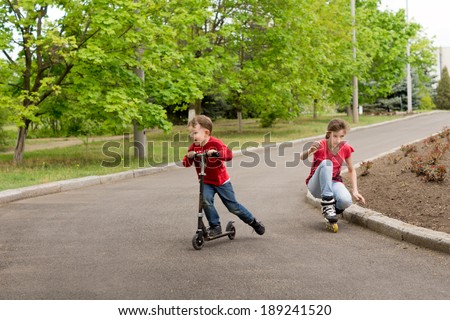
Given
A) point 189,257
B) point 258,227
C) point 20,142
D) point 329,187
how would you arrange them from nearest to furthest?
point 189,257 → point 258,227 → point 329,187 → point 20,142

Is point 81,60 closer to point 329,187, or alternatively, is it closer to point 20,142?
point 20,142

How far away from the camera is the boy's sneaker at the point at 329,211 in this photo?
24.6 feet

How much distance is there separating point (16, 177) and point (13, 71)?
16.8 ft

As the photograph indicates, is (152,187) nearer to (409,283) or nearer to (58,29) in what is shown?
(58,29)

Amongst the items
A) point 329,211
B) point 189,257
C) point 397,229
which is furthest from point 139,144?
point 189,257

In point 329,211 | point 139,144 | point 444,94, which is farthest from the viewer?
point 444,94

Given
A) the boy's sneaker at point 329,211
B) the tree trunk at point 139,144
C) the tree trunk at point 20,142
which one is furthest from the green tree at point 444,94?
the boy's sneaker at point 329,211

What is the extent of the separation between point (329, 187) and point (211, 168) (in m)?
1.64

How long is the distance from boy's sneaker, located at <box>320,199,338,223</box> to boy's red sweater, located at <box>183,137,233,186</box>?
1340mm

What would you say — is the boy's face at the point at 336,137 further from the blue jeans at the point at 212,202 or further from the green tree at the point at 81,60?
the green tree at the point at 81,60

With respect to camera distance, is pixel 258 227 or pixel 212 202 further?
pixel 258 227

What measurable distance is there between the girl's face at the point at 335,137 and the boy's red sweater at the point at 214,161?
1570mm

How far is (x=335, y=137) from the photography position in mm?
7816

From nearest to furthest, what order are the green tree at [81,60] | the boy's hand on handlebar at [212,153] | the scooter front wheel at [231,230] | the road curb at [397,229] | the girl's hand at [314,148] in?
1. the road curb at [397,229]
2. the boy's hand on handlebar at [212,153]
3. the scooter front wheel at [231,230]
4. the girl's hand at [314,148]
5. the green tree at [81,60]
